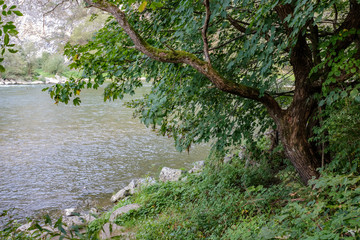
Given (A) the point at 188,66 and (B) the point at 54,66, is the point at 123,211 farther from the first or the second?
(B) the point at 54,66

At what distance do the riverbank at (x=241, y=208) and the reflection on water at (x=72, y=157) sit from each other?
9.64 feet

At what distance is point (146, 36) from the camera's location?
4910 mm

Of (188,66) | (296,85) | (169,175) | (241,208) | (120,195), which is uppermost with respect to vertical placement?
(188,66)

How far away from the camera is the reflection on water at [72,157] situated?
9297 millimetres

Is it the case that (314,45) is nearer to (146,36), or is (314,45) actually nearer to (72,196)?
(146,36)

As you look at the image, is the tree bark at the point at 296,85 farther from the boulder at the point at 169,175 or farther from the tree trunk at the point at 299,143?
the boulder at the point at 169,175

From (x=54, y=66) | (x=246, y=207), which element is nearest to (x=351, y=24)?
(x=246, y=207)

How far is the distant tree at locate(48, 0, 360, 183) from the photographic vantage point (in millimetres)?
3496

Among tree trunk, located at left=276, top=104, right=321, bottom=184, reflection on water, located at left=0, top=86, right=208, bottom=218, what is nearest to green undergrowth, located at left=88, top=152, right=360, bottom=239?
tree trunk, located at left=276, top=104, right=321, bottom=184

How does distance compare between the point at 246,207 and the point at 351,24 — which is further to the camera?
the point at 246,207

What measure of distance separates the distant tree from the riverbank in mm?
721

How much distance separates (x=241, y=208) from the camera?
183 inches

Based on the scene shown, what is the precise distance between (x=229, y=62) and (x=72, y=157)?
31.9 feet

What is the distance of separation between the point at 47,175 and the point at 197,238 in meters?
8.09
